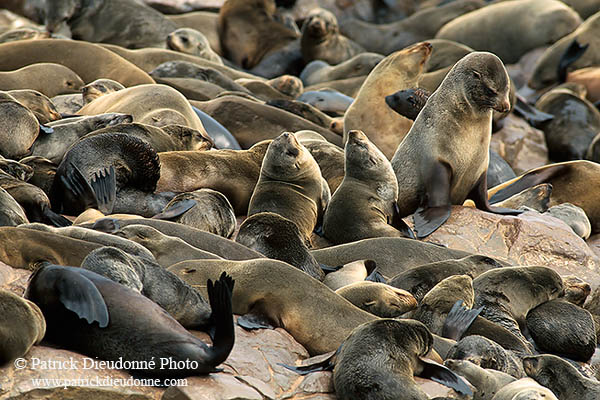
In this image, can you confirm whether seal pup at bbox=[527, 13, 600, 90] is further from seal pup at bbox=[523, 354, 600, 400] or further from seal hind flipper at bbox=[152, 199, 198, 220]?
seal pup at bbox=[523, 354, 600, 400]

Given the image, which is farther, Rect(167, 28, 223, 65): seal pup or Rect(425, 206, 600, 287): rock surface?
Rect(167, 28, 223, 65): seal pup

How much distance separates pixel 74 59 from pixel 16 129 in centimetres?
423

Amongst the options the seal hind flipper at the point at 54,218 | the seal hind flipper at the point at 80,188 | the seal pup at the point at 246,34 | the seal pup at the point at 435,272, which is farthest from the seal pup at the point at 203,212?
the seal pup at the point at 246,34

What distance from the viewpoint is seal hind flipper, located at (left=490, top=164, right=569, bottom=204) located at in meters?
9.41

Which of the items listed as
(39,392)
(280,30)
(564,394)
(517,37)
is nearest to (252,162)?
(564,394)

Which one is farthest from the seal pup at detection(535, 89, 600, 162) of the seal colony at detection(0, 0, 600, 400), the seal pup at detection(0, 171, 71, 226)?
the seal pup at detection(0, 171, 71, 226)

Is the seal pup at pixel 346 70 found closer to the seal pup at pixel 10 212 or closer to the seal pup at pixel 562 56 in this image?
the seal pup at pixel 562 56

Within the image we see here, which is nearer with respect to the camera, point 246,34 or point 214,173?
point 214,173

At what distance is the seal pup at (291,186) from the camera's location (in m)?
7.41

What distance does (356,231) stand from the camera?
7.39 metres

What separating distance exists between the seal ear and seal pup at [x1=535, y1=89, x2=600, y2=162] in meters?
10.6

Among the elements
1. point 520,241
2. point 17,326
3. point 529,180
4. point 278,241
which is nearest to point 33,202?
point 278,241

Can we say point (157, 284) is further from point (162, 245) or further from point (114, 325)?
point (162, 245)

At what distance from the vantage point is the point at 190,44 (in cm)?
1530
